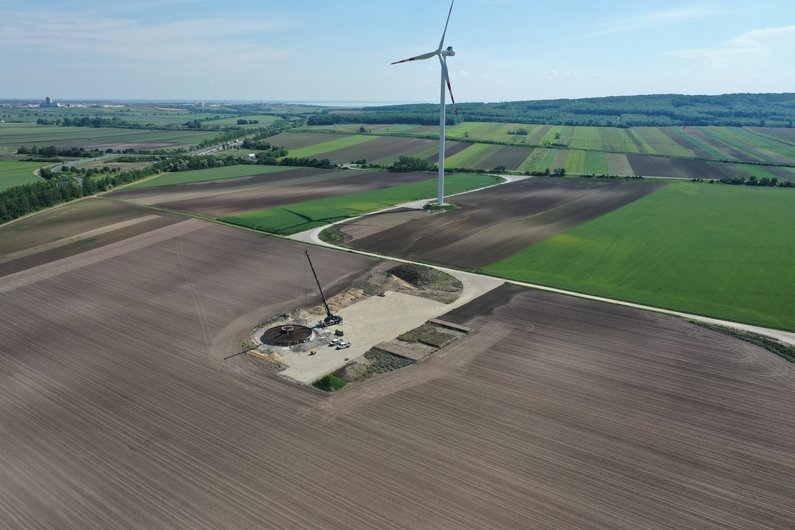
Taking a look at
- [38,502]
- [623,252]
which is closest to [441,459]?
[38,502]

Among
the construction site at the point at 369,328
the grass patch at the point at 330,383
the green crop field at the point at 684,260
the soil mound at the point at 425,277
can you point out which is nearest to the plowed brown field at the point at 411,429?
the grass patch at the point at 330,383

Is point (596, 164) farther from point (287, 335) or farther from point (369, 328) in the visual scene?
point (287, 335)

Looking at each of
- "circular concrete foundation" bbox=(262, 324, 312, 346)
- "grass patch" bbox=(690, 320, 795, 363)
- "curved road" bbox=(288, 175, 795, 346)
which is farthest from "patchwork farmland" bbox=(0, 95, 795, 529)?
"curved road" bbox=(288, 175, 795, 346)

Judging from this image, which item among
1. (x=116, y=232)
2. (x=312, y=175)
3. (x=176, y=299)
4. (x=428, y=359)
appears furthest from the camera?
(x=312, y=175)

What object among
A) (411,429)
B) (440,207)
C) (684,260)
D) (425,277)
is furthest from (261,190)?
(411,429)

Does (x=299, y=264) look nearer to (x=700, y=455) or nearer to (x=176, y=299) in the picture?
(x=176, y=299)

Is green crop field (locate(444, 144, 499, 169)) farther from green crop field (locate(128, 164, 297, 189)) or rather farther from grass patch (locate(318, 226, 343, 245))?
grass patch (locate(318, 226, 343, 245))

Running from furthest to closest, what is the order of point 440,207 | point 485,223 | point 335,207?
point 335,207 < point 440,207 < point 485,223
